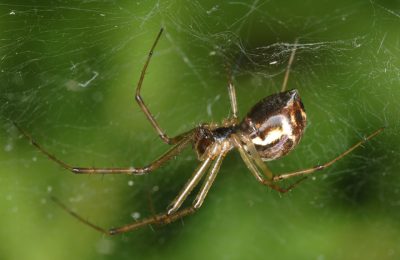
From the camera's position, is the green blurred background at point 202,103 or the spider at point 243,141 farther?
the green blurred background at point 202,103

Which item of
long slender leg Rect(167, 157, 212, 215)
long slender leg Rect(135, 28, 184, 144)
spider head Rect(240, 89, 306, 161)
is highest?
long slender leg Rect(135, 28, 184, 144)

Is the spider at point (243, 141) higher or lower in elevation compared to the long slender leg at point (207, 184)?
higher

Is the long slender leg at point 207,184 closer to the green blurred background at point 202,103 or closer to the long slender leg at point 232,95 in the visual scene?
the long slender leg at point 232,95

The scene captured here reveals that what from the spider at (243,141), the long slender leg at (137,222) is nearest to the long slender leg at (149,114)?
the spider at (243,141)

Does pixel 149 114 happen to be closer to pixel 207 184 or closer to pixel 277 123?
pixel 207 184

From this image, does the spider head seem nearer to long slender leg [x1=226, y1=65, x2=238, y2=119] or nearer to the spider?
the spider

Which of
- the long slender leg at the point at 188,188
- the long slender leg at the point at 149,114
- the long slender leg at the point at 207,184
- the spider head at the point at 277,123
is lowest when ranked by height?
the long slender leg at the point at 207,184

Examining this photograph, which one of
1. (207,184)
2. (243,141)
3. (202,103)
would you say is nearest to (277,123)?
(243,141)

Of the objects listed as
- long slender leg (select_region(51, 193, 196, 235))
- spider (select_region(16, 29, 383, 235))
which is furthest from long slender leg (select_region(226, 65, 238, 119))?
long slender leg (select_region(51, 193, 196, 235))
